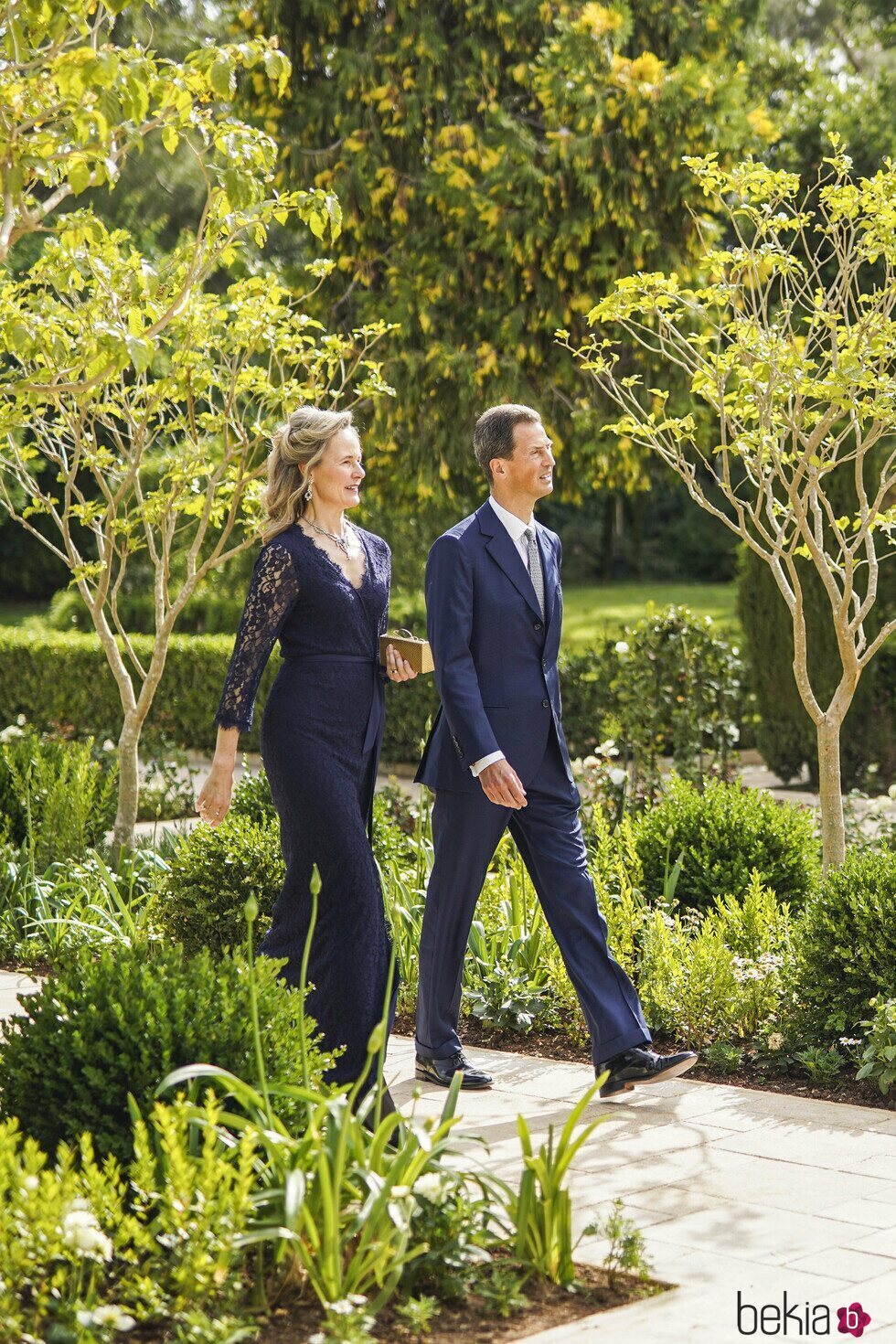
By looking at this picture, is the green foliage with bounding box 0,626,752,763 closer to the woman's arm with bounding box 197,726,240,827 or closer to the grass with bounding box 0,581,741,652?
the grass with bounding box 0,581,741,652

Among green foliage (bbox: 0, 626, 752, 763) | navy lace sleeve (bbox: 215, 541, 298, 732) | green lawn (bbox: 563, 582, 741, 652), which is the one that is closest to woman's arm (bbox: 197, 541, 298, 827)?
navy lace sleeve (bbox: 215, 541, 298, 732)

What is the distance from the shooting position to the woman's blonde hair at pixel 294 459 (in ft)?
14.5

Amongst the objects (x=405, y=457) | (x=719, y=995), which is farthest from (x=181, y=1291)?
(x=405, y=457)

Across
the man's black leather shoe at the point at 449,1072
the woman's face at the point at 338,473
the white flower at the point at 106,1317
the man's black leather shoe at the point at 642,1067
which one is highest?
the woman's face at the point at 338,473

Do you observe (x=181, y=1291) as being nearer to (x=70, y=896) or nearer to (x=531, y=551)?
(x=531, y=551)

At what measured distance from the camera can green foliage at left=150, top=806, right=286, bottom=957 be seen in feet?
19.2

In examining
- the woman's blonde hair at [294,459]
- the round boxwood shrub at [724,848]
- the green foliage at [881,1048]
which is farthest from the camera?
the round boxwood shrub at [724,848]

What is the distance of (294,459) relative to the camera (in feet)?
14.7

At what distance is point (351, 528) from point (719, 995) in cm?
195

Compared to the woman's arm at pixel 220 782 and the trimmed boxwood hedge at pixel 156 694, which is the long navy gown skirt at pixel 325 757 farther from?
the trimmed boxwood hedge at pixel 156 694

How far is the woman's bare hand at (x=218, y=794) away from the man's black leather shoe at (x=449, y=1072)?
1.06 meters

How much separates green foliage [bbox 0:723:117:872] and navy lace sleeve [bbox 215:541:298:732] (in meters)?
3.15

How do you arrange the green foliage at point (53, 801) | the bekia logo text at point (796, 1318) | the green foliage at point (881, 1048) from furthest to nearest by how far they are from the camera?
the green foliage at point (53, 801) → the green foliage at point (881, 1048) → the bekia logo text at point (796, 1318)

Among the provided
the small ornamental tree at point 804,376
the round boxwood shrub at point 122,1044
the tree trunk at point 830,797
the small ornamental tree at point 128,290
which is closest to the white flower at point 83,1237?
the round boxwood shrub at point 122,1044
